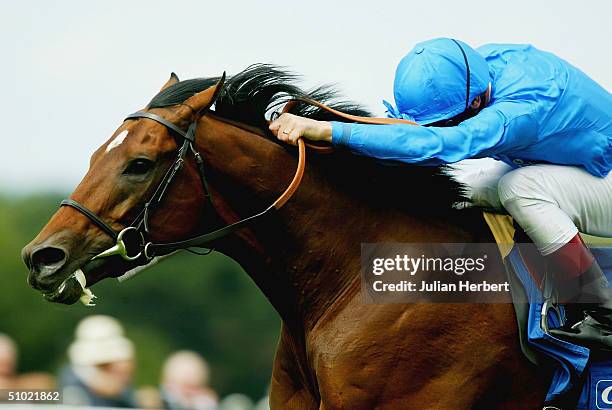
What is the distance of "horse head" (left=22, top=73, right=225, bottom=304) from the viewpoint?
3666 millimetres

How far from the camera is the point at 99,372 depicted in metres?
5.66

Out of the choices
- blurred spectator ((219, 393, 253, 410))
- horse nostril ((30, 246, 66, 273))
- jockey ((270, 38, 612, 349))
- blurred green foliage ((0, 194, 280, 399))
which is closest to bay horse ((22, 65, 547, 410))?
horse nostril ((30, 246, 66, 273))

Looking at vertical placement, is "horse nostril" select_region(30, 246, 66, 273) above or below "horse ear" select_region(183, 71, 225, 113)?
below

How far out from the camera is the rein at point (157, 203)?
3.72 m

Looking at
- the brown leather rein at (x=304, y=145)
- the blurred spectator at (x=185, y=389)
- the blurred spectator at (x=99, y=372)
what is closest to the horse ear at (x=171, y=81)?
the brown leather rein at (x=304, y=145)

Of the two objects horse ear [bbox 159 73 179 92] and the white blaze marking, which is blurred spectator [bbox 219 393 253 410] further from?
the white blaze marking

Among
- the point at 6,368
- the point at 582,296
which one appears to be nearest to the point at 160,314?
the point at 6,368

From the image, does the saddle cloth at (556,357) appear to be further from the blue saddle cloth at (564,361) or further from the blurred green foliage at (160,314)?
the blurred green foliage at (160,314)

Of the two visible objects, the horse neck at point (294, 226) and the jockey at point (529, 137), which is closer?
the jockey at point (529, 137)

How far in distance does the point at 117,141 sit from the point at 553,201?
63.2 inches

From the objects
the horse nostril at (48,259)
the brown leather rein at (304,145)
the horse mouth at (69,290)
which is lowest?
the horse mouth at (69,290)

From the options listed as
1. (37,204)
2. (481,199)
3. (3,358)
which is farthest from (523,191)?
(37,204)

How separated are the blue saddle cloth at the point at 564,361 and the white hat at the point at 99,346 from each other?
2.65 m

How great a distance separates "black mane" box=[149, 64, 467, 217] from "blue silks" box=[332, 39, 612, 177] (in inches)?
7.6
